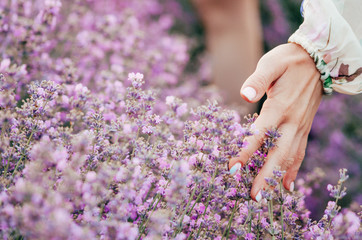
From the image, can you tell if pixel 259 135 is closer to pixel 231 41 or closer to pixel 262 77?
pixel 262 77

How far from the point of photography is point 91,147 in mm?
1044

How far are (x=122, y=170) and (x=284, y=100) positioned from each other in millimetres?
780

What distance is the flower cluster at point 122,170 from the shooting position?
30.5 inches

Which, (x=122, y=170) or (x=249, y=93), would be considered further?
A: (x=249, y=93)

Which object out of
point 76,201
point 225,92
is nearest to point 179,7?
point 225,92

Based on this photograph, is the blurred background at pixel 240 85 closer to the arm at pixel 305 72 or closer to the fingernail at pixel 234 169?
the arm at pixel 305 72

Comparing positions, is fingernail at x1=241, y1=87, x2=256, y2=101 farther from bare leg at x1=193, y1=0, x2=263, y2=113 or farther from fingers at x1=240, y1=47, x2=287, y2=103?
bare leg at x1=193, y1=0, x2=263, y2=113

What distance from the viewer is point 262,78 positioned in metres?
1.28

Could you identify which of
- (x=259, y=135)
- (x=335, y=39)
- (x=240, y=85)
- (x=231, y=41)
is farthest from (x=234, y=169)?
(x=231, y=41)

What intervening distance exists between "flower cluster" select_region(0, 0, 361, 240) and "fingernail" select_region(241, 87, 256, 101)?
0.09 metres

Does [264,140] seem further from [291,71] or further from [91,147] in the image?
[91,147]

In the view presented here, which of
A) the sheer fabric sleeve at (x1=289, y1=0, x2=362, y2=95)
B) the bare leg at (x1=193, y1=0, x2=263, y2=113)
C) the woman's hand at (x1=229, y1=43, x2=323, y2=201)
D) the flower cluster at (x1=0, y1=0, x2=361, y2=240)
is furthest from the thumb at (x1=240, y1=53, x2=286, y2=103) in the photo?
the bare leg at (x1=193, y1=0, x2=263, y2=113)

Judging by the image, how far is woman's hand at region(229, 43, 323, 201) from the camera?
1.23 meters

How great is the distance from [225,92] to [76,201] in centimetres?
280
